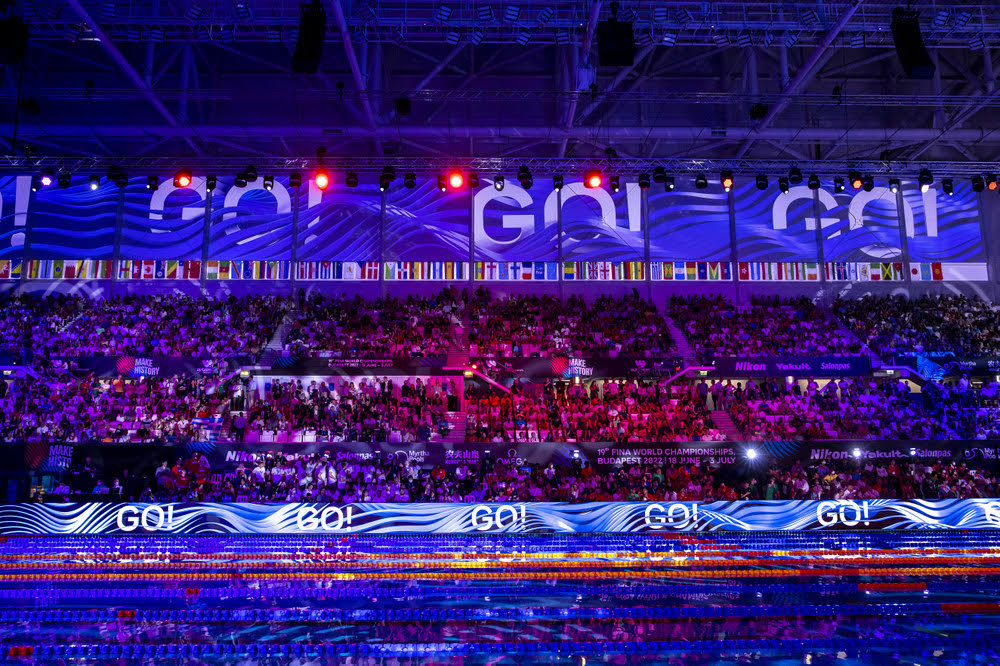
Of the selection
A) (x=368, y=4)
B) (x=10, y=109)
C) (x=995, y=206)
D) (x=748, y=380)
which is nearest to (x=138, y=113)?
(x=10, y=109)

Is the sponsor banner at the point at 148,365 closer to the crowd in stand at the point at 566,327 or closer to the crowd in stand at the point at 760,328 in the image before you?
the crowd in stand at the point at 566,327

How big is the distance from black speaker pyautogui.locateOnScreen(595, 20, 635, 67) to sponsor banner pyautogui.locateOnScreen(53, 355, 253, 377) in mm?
14673

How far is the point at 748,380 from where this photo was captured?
23.2 m

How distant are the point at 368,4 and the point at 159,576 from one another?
37.8 ft

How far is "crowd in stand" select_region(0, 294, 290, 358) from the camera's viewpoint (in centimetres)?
2173

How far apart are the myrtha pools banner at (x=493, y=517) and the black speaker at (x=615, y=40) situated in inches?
345

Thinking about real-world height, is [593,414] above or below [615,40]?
below

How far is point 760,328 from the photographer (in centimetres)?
2373

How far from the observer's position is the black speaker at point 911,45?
12102 mm

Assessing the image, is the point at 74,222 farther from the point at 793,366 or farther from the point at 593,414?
the point at 793,366

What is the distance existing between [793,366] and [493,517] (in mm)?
12812

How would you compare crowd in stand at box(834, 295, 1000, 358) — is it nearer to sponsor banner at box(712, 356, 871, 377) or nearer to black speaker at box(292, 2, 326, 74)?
sponsor banner at box(712, 356, 871, 377)

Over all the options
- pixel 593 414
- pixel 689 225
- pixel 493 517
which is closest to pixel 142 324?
pixel 593 414

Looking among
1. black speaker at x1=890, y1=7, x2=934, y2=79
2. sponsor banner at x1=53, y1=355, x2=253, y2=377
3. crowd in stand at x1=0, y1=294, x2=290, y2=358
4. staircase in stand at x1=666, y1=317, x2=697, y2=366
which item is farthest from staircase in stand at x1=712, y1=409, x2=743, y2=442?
sponsor banner at x1=53, y1=355, x2=253, y2=377
